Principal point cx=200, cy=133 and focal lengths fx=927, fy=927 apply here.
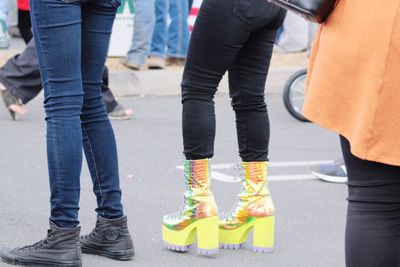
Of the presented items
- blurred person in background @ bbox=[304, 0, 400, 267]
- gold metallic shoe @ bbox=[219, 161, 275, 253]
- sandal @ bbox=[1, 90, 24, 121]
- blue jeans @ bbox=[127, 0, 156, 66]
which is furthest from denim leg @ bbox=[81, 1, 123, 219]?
blue jeans @ bbox=[127, 0, 156, 66]

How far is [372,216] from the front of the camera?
7.72ft

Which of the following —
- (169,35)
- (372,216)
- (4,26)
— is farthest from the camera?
(169,35)

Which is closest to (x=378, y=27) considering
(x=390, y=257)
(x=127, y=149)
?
(x=390, y=257)

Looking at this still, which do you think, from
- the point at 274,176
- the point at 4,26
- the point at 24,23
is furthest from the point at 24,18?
the point at 274,176

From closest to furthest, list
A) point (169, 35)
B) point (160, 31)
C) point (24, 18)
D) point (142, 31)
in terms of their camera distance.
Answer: point (24, 18) < point (142, 31) < point (160, 31) < point (169, 35)

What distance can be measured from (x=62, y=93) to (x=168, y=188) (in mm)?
1770

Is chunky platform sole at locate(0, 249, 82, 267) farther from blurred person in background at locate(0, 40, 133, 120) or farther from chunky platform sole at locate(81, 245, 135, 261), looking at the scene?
blurred person in background at locate(0, 40, 133, 120)

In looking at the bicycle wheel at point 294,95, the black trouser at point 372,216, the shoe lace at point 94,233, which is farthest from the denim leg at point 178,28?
the black trouser at point 372,216

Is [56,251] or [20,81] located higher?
[56,251]

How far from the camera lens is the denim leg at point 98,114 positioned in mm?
3426

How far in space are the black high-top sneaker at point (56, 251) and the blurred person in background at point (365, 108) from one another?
1.32 m

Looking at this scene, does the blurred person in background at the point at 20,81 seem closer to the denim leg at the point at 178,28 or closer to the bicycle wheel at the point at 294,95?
the bicycle wheel at the point at 294,95

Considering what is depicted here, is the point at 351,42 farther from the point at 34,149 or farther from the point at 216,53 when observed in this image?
the point at 34,149

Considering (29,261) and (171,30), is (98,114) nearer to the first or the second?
(29,261)
